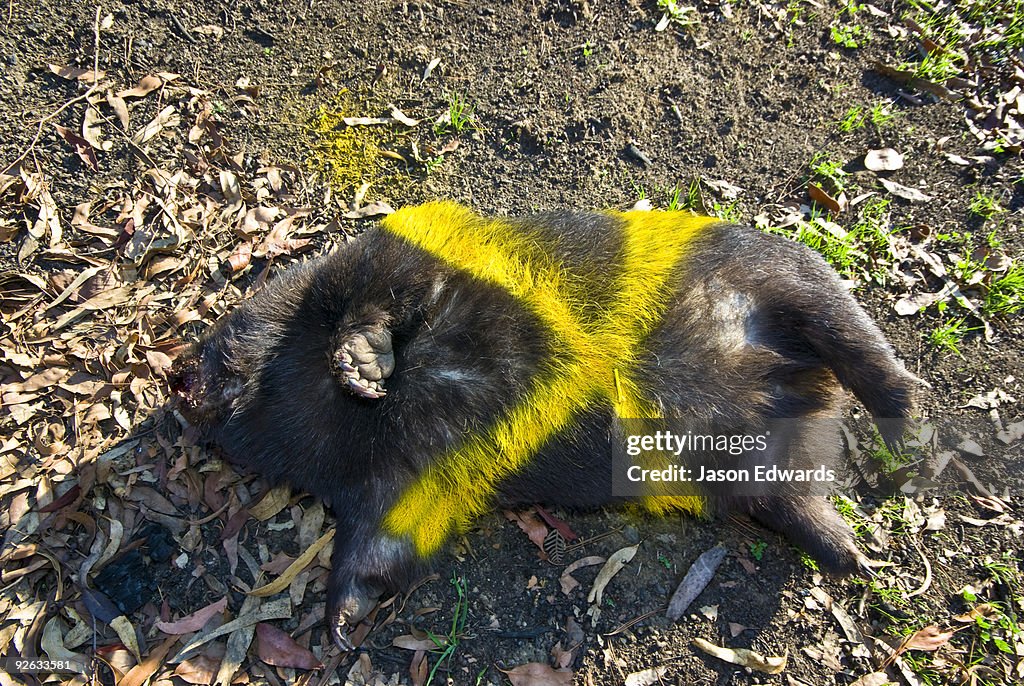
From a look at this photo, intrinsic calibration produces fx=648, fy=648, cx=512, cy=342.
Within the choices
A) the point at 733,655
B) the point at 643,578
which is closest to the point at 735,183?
the point at 643,578

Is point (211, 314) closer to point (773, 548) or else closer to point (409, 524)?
point (409, 524)

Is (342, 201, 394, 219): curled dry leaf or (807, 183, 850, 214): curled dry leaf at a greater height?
(807, 183, 850, 214): curled dry leaf

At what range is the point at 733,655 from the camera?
11.6 feet

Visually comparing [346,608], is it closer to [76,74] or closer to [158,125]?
[158,125]

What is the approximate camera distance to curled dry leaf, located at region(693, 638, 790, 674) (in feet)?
11.5

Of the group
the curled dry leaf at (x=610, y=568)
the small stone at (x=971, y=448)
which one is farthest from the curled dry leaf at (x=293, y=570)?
the small stone at (x=971, y=448)

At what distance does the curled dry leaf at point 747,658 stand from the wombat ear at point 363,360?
226 centimetres

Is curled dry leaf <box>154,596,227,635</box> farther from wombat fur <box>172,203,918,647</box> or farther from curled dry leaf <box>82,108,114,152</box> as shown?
curled dry leaf <box>82,108,114,152</box>

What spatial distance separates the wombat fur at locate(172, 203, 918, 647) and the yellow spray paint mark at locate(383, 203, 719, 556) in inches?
0.7

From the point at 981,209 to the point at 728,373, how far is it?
2652mm

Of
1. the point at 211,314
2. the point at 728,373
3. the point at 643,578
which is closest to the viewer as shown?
the point at 728,373

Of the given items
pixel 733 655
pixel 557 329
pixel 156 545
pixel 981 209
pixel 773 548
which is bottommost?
pixel 156 545

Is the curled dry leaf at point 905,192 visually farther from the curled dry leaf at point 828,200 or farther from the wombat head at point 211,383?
the wombat head at point 211,383

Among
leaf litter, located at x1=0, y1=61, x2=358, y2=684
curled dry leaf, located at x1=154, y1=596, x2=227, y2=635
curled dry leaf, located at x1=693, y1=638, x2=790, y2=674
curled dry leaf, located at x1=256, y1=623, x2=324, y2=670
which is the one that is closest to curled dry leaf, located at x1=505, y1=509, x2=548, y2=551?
curled dry leaf, located at x1=693, y1=638, x2=790, y2=674
